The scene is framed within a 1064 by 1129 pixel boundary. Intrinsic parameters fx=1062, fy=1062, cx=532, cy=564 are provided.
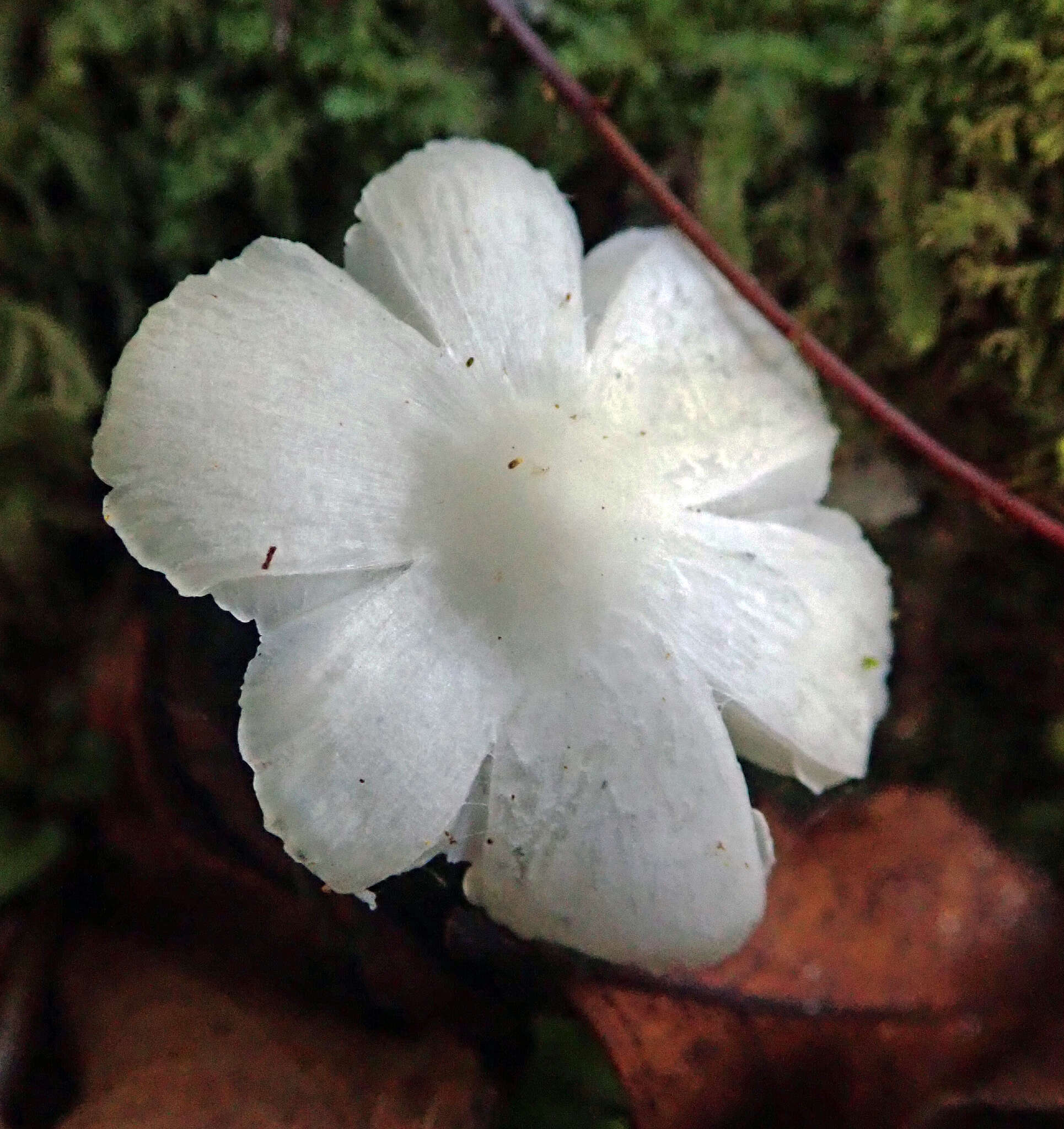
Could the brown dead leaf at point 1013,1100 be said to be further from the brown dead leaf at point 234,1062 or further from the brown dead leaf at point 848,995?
the brown dead leaf at point 234,1062

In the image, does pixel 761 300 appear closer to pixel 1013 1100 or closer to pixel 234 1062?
pixel 1013 1100

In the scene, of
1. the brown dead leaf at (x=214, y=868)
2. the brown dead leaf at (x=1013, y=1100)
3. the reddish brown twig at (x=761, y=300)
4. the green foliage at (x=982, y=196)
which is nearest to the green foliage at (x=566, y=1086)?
the brown dead leaf at (x=214, y=868)

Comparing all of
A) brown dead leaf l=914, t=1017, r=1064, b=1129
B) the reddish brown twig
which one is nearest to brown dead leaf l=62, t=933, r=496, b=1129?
brown dead leaf l=914, t=1017, r=1064, b=1129

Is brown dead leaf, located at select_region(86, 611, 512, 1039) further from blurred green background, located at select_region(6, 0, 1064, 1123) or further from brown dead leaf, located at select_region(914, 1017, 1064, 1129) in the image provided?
brown dead leaf, located at select_region(914, 1017, 1064, 1129)

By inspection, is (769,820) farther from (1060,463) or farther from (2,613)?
(2,613)

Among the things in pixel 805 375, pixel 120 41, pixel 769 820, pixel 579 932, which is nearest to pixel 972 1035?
pixel 769 820

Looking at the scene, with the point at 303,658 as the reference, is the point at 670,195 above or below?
above
